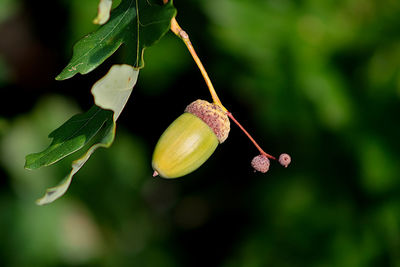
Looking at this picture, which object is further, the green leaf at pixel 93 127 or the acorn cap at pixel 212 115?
the acorn cap at pixel 212 115

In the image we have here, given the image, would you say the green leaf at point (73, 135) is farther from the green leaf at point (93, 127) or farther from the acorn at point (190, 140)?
the acorn at point (190, 140)

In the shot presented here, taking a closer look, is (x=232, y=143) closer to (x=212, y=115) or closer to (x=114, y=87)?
(x=212, y=115)

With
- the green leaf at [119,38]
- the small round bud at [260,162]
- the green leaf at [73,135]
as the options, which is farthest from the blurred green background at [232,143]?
the small round bud at [260,162]

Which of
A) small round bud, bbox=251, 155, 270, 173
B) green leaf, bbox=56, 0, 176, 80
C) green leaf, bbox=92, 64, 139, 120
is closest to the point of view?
green leaf, bbox=92, 64, 139, 120

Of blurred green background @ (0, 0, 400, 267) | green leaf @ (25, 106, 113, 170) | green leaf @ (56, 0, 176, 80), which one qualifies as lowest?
blurred green background @ (0, 0, 400, 267)


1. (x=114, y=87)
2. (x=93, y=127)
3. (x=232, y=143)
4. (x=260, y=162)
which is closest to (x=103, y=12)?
(x=114, y=87)

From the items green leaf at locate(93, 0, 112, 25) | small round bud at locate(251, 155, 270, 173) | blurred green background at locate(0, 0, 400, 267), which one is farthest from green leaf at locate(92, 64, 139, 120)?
blurred green background at locate(0, 0, 400, 267)

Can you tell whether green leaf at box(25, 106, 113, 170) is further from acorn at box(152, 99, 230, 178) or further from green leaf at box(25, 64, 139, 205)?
acorn at box(152, 99, 230, 178)
